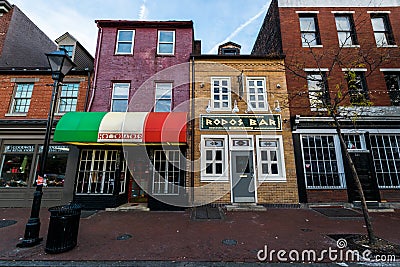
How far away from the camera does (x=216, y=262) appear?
4.24m

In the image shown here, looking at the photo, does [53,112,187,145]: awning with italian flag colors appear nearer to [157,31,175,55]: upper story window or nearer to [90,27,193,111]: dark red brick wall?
[90,27,193,111]: dark red brick wall

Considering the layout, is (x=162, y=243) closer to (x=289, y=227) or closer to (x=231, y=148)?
(x=289, y=227)

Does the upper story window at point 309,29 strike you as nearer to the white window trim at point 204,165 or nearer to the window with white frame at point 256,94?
the window with white frame at point 256,94

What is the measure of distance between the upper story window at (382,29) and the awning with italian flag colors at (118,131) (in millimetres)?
12663

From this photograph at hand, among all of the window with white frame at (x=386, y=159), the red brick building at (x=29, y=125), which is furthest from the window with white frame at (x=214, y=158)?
the window with white frame at (x=386, y=159)

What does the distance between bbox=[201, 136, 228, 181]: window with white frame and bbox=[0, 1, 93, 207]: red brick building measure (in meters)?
6.67

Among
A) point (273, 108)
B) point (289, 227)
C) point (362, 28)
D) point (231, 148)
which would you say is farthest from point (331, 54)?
point (289, 227)

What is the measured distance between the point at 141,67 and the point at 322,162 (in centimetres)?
1099

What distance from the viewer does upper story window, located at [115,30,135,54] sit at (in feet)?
36.8

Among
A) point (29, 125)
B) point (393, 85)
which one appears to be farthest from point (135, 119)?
point (393, 85)

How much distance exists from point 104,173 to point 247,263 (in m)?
7.92

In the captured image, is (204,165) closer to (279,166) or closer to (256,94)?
(279,166)

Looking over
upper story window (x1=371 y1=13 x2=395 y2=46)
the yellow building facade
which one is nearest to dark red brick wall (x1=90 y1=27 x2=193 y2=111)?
the yellow building facade

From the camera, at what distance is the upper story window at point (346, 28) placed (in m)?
11.3
